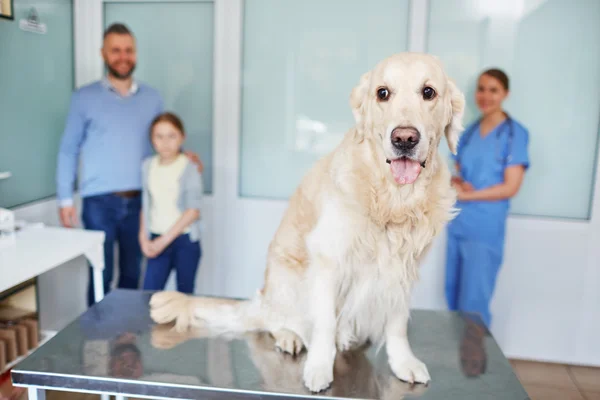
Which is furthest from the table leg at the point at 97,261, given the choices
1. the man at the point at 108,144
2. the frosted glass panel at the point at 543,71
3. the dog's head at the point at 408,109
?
the frosted glass panel at the point at 543,71

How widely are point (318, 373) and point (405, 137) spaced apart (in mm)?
679

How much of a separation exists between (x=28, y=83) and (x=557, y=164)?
3.13 m

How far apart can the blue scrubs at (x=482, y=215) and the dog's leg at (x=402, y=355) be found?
1.42 m

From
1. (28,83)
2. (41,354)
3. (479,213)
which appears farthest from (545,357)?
(28,83)

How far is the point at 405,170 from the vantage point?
138 cm

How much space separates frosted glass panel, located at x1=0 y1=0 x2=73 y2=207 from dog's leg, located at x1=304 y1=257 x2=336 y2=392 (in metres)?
2.12

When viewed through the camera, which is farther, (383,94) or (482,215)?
(482,215)

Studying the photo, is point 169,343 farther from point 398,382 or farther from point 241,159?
point 241,159

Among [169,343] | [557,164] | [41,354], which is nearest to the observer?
[41,354]

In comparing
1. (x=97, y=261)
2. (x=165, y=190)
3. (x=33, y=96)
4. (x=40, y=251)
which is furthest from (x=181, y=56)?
(x=40, y=251)

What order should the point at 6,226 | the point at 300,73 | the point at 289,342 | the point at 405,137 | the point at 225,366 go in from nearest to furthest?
the point at 405,137 → the point at 225,366 → the point at 289,342 → the point at 6,226 → the point at 300,73

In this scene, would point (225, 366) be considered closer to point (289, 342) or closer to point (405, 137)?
point (289, 342)

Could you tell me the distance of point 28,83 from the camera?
3094 millimetres

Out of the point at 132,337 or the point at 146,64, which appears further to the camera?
the point at 146,64
